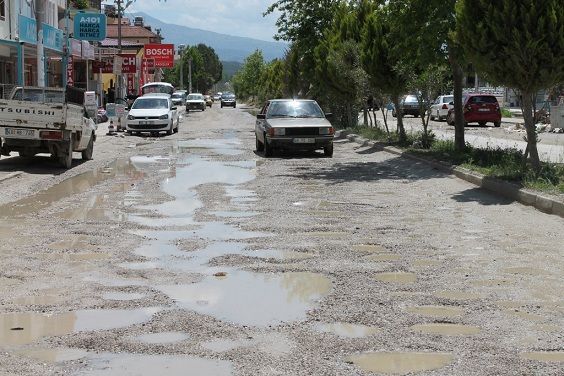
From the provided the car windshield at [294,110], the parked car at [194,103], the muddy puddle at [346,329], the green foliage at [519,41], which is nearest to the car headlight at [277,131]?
the car windshield at [294,110]

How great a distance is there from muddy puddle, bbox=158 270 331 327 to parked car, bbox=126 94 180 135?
2628 centimetres

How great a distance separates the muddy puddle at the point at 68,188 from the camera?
12211mm

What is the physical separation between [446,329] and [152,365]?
85.0 inches

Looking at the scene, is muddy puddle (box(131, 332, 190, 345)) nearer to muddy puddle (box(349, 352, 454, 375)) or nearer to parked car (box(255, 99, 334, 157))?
muddy puddle (box(349, 352, 454, 375))

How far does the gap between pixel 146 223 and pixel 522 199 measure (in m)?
5.72

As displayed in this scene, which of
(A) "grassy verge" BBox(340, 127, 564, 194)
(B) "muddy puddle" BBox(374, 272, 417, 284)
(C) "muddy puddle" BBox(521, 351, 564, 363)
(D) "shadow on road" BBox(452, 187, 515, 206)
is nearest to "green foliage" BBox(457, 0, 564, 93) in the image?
(A) "grassy verge" BBox(340, 127, 564, 194)

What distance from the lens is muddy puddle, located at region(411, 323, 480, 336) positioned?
580 centimetres

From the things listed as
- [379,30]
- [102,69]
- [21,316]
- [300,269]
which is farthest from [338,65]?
[102,69]

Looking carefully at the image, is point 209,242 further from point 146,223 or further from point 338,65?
point 338,65

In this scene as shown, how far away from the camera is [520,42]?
13.5 meters

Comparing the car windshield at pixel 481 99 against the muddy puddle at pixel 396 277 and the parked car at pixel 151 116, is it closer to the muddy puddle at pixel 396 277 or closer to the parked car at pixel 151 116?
the parked car at pixel 151 116

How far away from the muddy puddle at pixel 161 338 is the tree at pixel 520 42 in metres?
9.56

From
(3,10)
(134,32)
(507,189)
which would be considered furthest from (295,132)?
(134,32)

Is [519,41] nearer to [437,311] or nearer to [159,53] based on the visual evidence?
[437,311]
